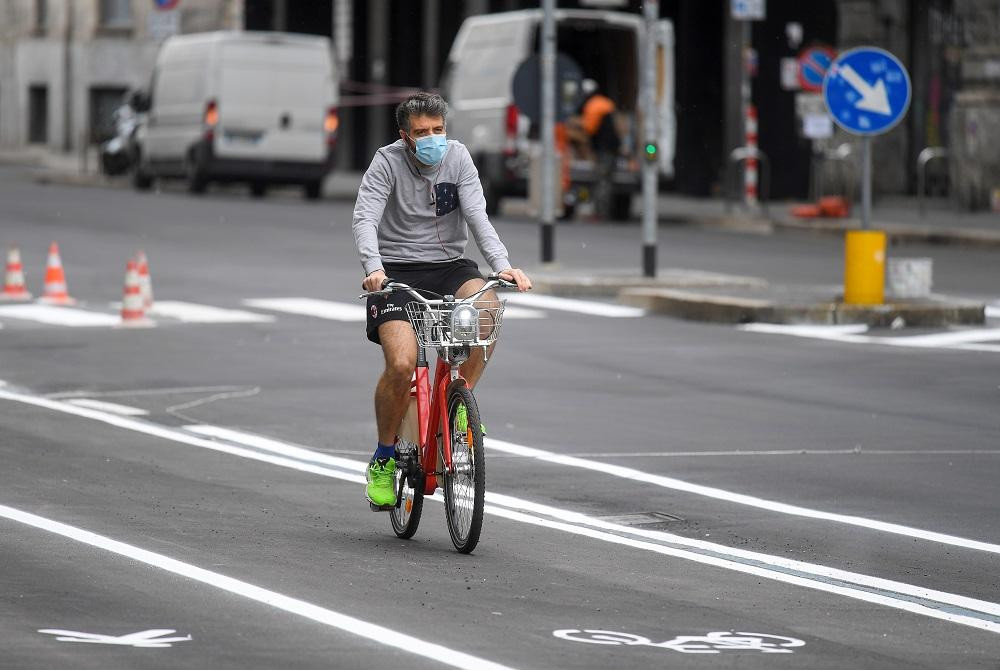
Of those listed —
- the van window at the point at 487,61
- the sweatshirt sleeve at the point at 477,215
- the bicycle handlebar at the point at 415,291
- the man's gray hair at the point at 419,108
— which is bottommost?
the bicycle handlebar at the point at 415,291

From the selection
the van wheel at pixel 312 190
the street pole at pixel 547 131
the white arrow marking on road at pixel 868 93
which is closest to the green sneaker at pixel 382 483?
the white arrow marking on road at pixel 868 93

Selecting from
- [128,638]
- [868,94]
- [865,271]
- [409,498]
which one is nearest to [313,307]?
[865,271]

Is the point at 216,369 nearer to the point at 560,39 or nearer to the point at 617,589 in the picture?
the point at 617,589

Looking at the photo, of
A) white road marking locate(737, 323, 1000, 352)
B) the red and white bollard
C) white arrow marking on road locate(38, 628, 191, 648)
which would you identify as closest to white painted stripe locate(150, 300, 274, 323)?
white road marking locate(737, 323, 1000, 352)

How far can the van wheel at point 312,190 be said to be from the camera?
3838cm

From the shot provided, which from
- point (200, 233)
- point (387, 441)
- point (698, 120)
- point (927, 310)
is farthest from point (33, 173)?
point (387, 441)

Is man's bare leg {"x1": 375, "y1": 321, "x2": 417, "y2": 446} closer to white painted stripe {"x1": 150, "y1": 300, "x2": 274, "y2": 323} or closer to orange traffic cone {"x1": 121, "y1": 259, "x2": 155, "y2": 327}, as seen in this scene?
orange traffic cone {"x1": 121, "y1": 259, "x2": 155, "y2": 327}

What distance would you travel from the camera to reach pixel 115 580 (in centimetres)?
797

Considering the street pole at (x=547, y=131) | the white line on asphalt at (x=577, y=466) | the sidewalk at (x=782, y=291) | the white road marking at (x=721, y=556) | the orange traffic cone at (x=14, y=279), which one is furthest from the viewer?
the street pole at (x=547, y=131)

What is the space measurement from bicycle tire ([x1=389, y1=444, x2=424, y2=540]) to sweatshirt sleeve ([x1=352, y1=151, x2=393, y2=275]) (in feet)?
2.59

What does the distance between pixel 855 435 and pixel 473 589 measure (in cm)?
483

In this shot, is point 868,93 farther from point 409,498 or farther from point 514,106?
point 514,106

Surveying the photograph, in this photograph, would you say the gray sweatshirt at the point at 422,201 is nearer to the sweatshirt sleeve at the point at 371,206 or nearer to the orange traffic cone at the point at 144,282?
the sweatshirt sleeve at the point at 371,206

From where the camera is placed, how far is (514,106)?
31438 mm
